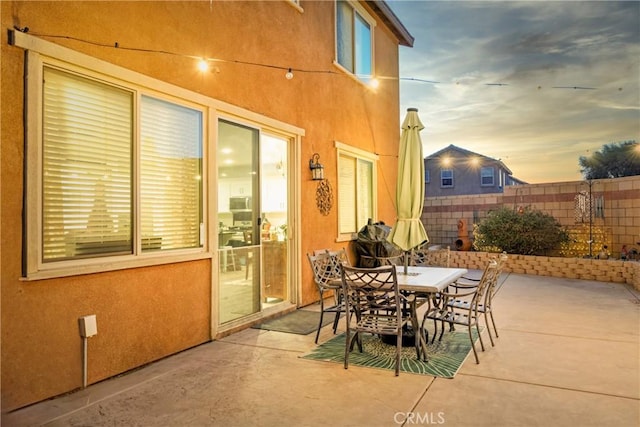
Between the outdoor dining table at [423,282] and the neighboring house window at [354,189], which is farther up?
the neighboring house window at [354,189]

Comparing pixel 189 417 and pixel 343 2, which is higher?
pixel 343 2

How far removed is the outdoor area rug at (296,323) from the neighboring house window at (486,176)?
19.6m

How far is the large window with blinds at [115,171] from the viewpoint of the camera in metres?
3.14

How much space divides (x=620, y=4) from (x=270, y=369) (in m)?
12.6

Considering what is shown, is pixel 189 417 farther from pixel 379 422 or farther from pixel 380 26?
pixel 380 26

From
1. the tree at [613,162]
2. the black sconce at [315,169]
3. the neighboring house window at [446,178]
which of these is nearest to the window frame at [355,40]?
the black sconce at [315,169]

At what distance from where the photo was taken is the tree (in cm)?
2088

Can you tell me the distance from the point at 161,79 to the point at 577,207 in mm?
9878

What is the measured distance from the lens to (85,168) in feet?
11.0

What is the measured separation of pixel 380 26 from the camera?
380 inches

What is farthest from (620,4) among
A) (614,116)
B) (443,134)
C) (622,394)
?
Result: (622,394)

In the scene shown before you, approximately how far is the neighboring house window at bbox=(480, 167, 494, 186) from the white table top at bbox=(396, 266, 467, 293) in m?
19.6

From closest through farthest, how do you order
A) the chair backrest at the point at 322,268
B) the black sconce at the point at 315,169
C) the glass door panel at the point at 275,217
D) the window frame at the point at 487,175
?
1. the chair backrest at the point at 322,268
2. the glass door panel at the point at 275,217
3. the black sconce at the point at 315,169
4. the window frame at the point at 487,175

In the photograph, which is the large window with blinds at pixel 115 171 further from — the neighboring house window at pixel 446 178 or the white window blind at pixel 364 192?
the neighboring house window at pixel 446 178
